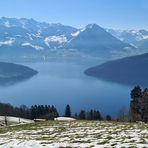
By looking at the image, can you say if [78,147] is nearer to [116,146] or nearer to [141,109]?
[116,146]

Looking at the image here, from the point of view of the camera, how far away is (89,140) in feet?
81.9

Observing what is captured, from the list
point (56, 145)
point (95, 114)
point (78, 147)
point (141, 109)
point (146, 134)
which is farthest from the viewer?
point (95, 114)

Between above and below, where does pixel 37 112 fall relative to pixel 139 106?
above

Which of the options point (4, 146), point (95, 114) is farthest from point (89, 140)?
point (95, 114)

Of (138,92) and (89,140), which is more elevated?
(138,92)

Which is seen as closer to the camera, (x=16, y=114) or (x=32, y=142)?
(x=32, y=142)

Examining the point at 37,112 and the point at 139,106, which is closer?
the point at 139,106

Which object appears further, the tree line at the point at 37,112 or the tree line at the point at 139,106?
the tree line at the point at 37,112

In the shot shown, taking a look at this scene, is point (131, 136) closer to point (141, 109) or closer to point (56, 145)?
point (56, 145)

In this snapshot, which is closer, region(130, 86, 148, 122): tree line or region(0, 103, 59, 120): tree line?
region(130, 86, 148, 122): tree line

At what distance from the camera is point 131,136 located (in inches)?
991

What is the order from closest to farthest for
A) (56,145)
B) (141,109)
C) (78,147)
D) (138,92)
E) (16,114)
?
1. (78,147)
2. (56,145)
3. (141,109)
4. (138,92)
5. (16,114)

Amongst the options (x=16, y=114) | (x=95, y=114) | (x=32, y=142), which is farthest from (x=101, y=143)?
(x=16, y=114)

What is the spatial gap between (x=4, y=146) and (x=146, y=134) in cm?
1060
